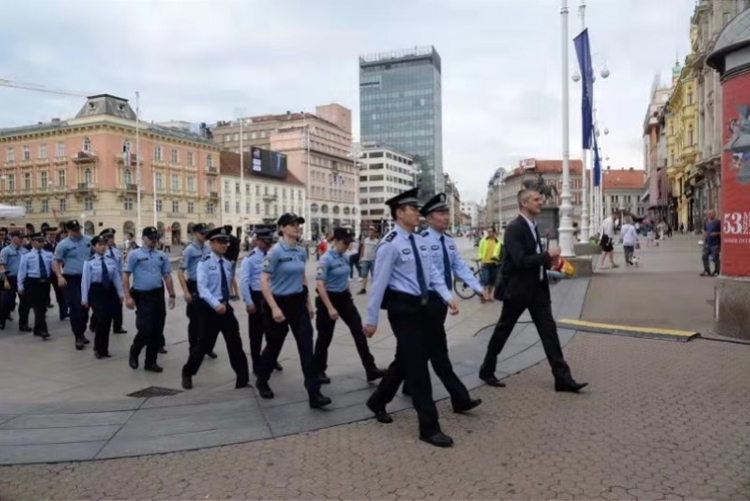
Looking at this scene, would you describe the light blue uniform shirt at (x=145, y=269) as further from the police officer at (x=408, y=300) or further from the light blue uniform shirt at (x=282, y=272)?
the police officer at (x=408, y=300)

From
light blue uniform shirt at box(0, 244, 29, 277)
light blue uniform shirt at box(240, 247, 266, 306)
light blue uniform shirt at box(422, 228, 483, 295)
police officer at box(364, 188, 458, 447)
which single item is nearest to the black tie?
light blue uniform shirt at box(0, 244, 29, 277)

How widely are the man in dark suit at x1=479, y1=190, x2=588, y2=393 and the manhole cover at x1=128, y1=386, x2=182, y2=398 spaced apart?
3396 mm

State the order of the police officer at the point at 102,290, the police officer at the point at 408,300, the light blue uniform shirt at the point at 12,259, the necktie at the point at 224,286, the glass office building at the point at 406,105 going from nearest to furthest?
the police officer at the point at 408,300 < the necktie at the point at 224,286 < the police officer at the point at 102,290 < the light blue uniform shirt at the point at 12,259 < the glass office building at the point at 406,105

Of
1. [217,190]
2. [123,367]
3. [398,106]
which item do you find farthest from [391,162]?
[123,367]

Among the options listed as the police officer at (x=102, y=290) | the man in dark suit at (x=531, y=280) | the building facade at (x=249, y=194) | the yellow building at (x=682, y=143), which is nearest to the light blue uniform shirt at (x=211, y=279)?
the police officer at (x=102, y=290)

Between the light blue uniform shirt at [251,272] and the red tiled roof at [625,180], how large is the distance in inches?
5725

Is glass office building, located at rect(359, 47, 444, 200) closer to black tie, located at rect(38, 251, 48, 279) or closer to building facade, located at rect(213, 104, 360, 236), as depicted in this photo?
building facade, located at rect(213, 104, 360, 236)

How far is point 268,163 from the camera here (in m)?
91.6

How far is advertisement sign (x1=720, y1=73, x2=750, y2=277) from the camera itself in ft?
24.8

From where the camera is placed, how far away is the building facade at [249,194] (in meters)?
84.5

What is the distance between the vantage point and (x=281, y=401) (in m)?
5.79

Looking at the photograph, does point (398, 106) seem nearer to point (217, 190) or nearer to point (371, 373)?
point (217, 190)

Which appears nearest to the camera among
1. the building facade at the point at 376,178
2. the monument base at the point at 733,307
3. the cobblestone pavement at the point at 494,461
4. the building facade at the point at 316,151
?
the cobblestone pavement at the point at 494,461

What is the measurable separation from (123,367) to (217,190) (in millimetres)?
77906
